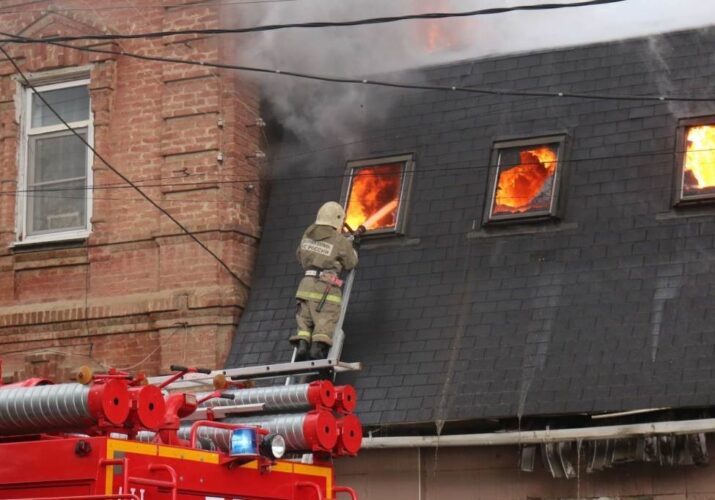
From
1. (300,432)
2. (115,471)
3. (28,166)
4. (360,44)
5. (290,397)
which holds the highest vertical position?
(360,44)

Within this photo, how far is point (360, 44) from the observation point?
51.4ft

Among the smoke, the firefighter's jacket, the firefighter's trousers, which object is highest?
the smoke

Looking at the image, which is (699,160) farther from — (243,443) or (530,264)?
(243,443)

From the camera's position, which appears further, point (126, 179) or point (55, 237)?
point (55, 237)

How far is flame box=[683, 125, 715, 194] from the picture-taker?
13.0 metres

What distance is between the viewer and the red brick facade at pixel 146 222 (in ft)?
48.0

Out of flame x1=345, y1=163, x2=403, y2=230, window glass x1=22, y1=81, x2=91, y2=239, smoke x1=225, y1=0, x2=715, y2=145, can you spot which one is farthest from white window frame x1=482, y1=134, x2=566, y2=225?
window glass x1=22, y1=81, x2=91, y2=239

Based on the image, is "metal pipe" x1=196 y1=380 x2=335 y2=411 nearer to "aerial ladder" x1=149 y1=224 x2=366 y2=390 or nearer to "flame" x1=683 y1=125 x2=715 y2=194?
"aerial ladder" x1=149 y1=224 x2=366 y2=390

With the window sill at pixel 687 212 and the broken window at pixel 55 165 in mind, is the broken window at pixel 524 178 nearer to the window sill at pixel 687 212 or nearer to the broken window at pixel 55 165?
the window sill at pixel 687 212

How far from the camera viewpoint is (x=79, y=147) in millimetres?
16016

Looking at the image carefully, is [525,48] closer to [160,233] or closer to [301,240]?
[301,240]

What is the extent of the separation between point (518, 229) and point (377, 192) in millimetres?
1619

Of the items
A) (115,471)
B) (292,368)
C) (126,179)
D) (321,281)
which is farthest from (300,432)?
(126,179)

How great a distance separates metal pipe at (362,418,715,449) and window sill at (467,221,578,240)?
2.17 metres
